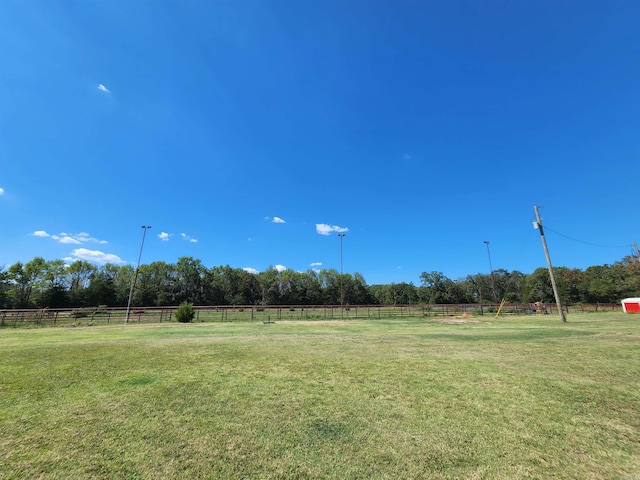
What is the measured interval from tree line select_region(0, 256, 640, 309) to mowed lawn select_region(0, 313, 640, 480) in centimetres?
4201

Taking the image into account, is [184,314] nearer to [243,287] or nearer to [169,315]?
[169,315]

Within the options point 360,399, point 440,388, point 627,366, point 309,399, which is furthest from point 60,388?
point 627,366

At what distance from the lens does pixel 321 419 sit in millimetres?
3428

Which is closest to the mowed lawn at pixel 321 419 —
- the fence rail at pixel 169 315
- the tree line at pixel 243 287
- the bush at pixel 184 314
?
the bush at pixel 184 314

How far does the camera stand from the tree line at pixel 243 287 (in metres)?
54.0

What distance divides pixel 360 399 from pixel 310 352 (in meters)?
3.98

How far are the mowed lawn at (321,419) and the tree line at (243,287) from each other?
4201 centimetres

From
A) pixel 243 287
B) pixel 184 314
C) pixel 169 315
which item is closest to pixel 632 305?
pixel 184 314

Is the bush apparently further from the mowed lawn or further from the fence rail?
the mowed lawn

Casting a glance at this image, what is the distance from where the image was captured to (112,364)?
20.1 ft

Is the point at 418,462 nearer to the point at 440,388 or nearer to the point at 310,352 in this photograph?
the point at 440,388

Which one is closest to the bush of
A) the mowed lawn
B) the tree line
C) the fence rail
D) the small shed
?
the fence rail

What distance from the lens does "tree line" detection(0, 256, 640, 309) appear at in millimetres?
53969

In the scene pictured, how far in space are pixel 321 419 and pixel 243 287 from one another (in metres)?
74.7
